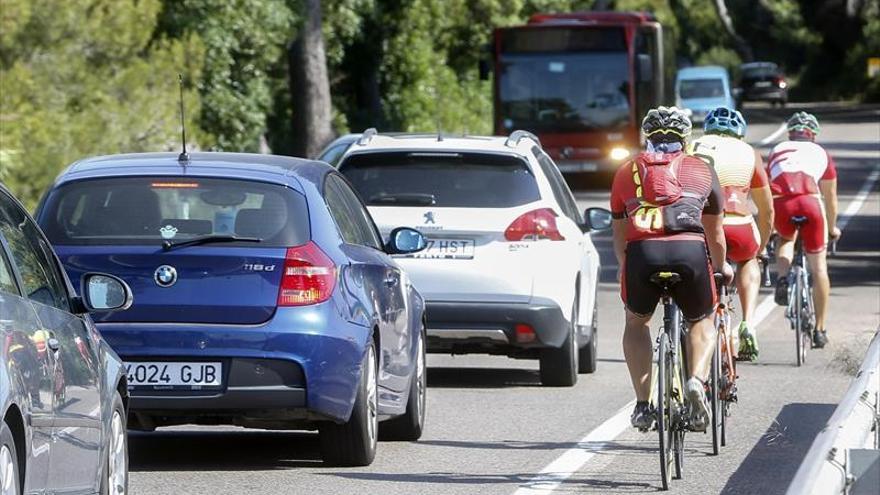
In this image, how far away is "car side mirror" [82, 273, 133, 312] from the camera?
7.92m

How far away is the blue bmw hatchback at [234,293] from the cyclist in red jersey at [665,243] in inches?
49.7

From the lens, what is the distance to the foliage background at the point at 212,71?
24.9 metres

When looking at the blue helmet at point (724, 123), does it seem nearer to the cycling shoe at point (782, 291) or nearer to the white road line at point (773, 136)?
the cycling shoe at point (782, 291)

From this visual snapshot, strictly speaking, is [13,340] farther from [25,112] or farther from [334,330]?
[25,112]

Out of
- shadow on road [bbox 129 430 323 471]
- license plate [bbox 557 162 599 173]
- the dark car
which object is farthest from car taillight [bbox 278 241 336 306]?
the dark car

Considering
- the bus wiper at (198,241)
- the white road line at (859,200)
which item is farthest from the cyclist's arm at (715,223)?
the white road line at (859,200)

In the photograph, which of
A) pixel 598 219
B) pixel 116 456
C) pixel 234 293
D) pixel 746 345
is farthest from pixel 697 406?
pixel 598 219

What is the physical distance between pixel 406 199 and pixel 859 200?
26865 millimetres

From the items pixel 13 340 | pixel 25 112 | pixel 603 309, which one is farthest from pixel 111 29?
pixel 13 340

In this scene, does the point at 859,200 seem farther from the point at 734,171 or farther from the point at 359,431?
the point at 359,431

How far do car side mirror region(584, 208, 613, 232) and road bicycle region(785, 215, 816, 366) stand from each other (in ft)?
7.31

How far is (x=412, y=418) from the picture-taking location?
11.6 meters

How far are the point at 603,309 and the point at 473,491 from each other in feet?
37.4

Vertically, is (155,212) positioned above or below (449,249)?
above
